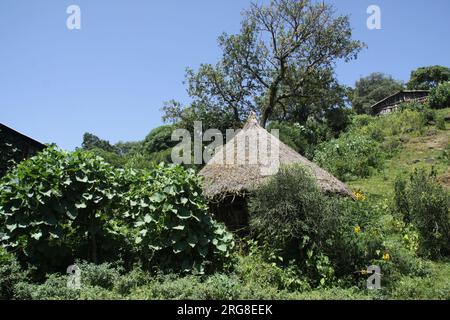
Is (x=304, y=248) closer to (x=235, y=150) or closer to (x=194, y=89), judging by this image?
(x=235, y=150)

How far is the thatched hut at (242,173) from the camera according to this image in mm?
9258

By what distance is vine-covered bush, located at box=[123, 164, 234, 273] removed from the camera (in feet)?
24.0

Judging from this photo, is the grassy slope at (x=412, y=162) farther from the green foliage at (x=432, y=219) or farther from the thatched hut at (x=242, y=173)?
the thatched hut at (x=242, y=173)

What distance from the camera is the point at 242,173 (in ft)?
31.2

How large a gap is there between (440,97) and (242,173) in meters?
21.2

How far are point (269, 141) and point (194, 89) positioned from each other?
37.1 ft

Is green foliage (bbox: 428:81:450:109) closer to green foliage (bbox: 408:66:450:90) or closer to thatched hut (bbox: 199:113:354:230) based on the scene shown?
thatched hut (bbox: 199:113:354:230)

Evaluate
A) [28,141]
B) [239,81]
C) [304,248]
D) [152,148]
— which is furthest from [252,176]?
[152,148]

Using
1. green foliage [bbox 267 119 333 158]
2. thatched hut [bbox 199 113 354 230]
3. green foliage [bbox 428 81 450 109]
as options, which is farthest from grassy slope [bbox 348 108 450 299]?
green foliage [bbox 267 119 333 158]

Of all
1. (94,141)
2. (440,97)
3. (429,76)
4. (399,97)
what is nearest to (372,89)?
(429,76)

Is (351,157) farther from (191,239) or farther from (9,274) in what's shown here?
(9,274)

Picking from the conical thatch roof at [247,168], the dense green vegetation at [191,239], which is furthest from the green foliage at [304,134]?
the dense green vegetation at [191,239]

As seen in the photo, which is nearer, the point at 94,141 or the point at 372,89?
the point at 94,141

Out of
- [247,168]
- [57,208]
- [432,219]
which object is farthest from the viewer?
[247,168]
